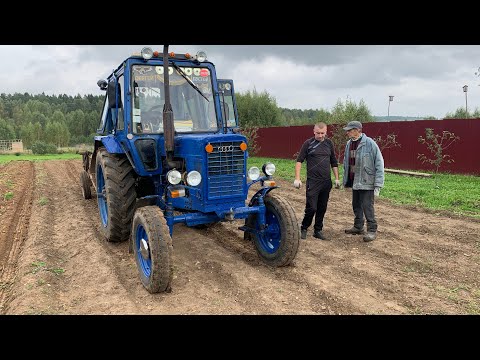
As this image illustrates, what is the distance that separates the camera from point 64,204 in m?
8.96

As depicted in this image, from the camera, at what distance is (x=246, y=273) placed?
4.56m

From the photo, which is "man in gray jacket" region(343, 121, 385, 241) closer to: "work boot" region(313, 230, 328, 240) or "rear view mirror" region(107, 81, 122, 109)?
"work boot" region(313, 230, 328, 240)

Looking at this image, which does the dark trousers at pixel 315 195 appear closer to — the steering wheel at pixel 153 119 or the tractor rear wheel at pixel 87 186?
the steering wheel at pixel 153 119

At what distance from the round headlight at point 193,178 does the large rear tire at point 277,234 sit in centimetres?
101

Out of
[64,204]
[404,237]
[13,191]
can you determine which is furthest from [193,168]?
[13,191]

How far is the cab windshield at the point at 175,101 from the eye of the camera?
5223 mm

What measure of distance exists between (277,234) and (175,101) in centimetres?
225

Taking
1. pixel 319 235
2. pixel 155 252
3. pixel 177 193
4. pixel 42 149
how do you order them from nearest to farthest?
pixel 155 252
pixel 177 193
pixel 319 235
pixel 42 149

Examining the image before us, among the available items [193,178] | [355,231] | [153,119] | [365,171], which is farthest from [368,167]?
[153,119]

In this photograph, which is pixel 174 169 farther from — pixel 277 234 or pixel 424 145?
pixel 424 145

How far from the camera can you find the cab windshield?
5223mm

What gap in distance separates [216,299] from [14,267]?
9.43 feet

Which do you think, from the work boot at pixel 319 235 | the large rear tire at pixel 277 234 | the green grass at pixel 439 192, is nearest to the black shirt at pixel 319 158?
the work boot at pixel 319 235

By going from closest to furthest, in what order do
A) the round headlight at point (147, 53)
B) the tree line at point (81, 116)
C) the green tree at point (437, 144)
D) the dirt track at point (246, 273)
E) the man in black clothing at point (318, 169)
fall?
the dirt track at point (246, 273)
the round headlight at point (147, 53)
the man in black clothing at point (318, 169)
the green tree at point (437, 144)
the tree line at point (81, 116)
